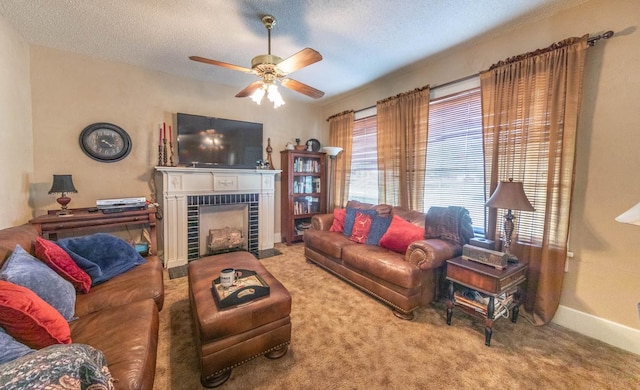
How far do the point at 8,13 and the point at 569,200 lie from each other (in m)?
4.93

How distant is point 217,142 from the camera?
3.59 meters

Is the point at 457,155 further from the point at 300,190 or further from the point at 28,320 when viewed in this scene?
the point at 28,320

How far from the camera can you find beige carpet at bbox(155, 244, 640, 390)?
4.83 ft

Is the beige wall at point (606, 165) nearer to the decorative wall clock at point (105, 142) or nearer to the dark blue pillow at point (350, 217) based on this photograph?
the dark blue pillow at point (350, 217)

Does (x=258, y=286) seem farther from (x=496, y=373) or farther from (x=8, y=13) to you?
(x=8, y=13)

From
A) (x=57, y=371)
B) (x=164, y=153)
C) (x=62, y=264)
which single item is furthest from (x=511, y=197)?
(x=164, y=153)

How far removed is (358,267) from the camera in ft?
8.27

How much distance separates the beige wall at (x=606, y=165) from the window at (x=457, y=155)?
2.31 feet

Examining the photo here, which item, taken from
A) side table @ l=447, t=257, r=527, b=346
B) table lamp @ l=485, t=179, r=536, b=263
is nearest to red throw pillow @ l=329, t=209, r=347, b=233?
side table @ l=447, t=257, r=527, b=346

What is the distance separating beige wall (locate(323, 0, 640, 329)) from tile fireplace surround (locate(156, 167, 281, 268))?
11.6ft

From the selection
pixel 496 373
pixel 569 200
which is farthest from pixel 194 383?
pixel 569 200

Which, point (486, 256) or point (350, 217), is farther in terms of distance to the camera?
point (350, 217)

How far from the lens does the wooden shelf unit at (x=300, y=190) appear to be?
420 centimetres

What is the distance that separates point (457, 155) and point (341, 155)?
1917 millimetres
